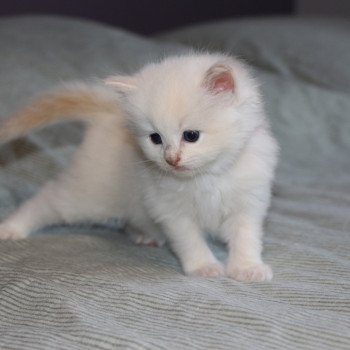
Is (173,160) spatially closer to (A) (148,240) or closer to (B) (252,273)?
(B) (252,273)

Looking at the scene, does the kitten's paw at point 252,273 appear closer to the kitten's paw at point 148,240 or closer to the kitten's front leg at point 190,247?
the kitten's front leg at point 190,247

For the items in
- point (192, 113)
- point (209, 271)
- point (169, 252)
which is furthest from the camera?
point (169, 252)

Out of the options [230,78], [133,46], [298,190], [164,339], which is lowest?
[298,190]

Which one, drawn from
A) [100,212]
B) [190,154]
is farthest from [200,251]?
[100,212]

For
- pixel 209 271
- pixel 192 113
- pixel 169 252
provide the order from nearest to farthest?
pixel 192 113
pixel 209 271
pixel 169 252

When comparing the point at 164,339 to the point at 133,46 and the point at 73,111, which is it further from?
the point at 133,46

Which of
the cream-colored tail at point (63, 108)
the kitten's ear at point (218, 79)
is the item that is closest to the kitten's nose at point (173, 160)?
the kitten's ear at point (218, 79)

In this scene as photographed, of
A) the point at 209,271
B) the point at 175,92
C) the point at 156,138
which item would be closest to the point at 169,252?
the point at 209,271

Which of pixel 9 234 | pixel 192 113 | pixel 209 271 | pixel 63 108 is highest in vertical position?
pixel 192 113
